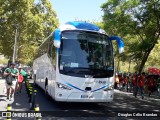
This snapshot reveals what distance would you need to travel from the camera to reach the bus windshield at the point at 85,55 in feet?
45.1

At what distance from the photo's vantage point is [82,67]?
13.8m

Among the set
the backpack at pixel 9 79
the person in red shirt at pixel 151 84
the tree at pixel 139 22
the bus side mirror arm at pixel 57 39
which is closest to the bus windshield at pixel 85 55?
the bus side mirror arm at pixel 57 39

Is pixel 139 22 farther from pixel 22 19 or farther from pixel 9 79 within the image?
pixel 22 19

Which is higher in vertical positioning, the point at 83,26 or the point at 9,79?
the point at 83,26

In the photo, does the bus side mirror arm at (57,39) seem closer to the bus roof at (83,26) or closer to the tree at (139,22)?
the bus roof at (83,26)

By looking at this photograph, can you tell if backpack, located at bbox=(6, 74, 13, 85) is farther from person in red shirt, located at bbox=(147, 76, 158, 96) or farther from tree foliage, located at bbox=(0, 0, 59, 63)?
tree foliage, located at bbox=(0, 0, 59, 63)

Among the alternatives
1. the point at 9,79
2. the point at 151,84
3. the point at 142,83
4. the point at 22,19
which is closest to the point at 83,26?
the point at 9,79

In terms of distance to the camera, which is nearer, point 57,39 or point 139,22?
point 57,39

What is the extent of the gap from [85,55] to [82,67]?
0.52 m

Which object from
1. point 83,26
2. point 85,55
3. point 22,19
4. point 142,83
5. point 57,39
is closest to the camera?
point 57,39

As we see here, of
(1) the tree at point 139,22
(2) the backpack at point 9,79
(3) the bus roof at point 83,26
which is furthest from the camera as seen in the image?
(1) the tree at point 139,22

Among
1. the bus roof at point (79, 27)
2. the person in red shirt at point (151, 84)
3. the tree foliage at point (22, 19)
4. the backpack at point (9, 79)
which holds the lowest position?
the person in red shirt at point (151, 84)

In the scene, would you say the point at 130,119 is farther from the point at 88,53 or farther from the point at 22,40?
the point at 22,40

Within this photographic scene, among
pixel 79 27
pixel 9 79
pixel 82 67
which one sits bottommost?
pixel 9 79
